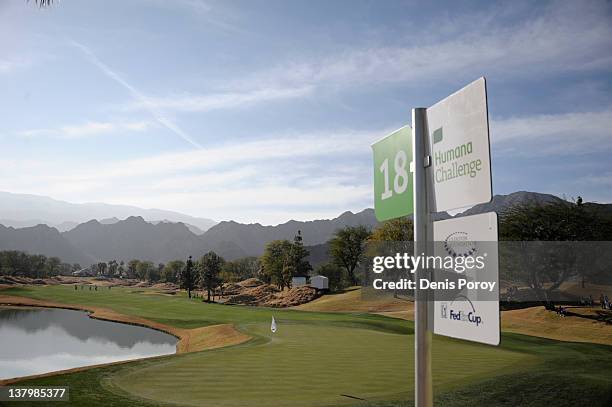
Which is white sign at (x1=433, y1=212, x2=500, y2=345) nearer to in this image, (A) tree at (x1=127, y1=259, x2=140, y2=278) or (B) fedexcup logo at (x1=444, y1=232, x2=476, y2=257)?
(B) fedexcup logo at (x1=444, y1=232, x2=476, y2=257)

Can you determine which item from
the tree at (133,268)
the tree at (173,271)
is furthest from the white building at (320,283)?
the tree at (133,268)

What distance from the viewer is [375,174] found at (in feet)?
10.7

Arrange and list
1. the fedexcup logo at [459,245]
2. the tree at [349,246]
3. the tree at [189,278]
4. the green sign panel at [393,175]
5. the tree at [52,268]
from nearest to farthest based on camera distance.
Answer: the fedexcup logo at [459,245]
the green sign panel at [393,175]
the tree at [349,246]
the tree at [189,278]
the tree at [52,268]

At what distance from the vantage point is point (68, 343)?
36.6 m

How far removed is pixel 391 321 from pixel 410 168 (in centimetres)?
3922

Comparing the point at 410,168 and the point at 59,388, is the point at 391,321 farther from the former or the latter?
the point at 410,168

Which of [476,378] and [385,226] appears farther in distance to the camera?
[385,226]

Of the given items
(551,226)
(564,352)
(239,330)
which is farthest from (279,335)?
(551,226)

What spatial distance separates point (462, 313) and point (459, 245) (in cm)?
30

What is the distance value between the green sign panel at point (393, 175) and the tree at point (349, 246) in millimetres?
74450

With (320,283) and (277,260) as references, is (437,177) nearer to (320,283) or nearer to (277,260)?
(320,283)

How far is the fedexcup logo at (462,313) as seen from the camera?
229cm

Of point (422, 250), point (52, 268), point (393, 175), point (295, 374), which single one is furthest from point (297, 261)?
point (52, 268)

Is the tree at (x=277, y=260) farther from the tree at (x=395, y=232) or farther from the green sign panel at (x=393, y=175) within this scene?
the green sign panel at (x=393, y=175)
